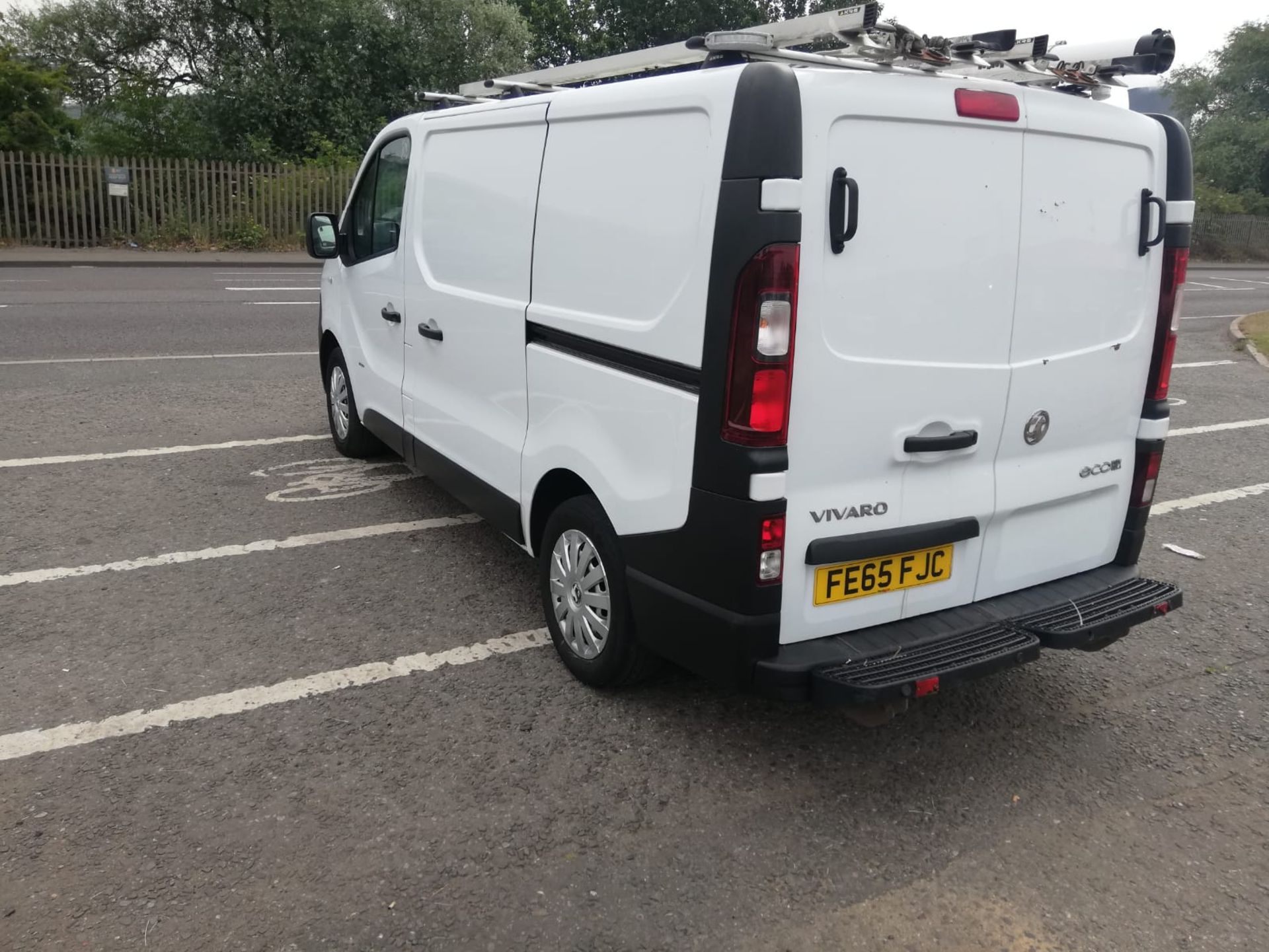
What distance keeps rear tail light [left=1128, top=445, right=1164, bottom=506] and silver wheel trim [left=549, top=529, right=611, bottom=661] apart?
6.45 feet

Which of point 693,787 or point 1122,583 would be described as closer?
point 693,787

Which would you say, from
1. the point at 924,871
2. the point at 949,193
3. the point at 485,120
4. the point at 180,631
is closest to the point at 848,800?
the point at 924,871

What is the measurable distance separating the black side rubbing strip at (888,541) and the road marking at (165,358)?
821 centimetres

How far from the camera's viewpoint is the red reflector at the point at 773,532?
3.02m

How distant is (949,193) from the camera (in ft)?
10.3

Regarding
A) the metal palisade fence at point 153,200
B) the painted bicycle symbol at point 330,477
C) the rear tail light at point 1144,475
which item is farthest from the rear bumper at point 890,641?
the metal palisade fence at point 153,200

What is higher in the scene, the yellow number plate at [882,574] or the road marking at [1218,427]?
the yellow number plate at [882,574]

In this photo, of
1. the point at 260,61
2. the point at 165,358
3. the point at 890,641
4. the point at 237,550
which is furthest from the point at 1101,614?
the point at 260,61

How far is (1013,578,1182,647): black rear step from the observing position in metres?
3.43

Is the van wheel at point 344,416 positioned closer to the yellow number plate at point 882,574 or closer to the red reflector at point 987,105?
the yellow number plate at point 882,574

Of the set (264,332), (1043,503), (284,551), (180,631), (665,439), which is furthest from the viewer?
(264,332)

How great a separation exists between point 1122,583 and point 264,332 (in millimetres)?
10032

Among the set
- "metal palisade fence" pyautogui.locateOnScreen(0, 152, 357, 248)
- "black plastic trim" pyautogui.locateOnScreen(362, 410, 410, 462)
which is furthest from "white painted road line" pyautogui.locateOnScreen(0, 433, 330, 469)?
"metal palisade fence" pyautogui.locateOnScreen(0, 152, 357, 248)

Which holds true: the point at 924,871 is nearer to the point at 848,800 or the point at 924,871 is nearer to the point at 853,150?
the point at 848,800
